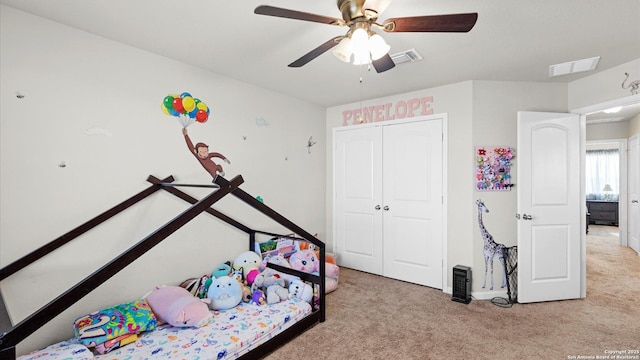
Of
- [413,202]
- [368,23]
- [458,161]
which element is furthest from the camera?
[413,202]

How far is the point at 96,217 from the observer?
2.22 metres

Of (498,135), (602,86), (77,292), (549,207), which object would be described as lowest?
(77,292)

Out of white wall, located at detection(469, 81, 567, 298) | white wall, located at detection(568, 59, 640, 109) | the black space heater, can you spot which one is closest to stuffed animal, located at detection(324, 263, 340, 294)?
the black space heater

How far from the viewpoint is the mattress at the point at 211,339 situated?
187 cm

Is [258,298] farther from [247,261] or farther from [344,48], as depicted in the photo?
[344,48]

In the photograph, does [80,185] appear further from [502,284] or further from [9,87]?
[502,284]

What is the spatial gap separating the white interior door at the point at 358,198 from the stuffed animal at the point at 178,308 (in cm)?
232

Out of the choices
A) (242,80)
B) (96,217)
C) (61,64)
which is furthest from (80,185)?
(242,80)

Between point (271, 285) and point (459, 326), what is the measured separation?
1714 millimetres

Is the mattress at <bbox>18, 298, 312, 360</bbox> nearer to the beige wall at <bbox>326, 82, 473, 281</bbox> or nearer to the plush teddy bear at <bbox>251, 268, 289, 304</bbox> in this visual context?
the plush teddy bear at <bbox>251, 268, 289, 304</bbox>

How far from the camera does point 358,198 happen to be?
4.23m

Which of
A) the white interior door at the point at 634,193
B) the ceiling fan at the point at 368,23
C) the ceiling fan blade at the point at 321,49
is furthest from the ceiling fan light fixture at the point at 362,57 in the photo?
the white interior door at the point at 634,193

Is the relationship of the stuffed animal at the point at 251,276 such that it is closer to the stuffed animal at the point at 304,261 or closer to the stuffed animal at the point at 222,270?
the stuffed animal at the point at 222,270

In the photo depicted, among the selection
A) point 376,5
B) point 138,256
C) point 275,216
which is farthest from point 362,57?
point 138,256
